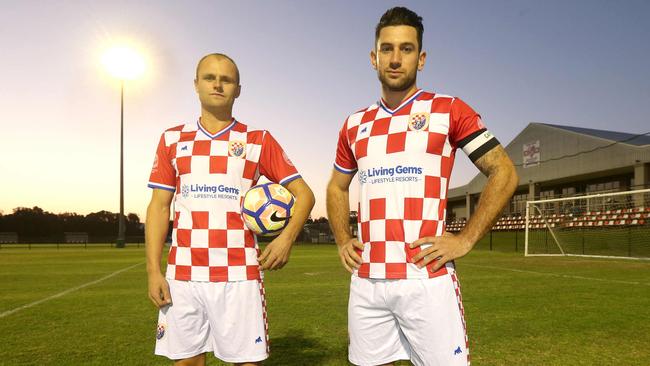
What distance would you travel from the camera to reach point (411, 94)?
2.35m

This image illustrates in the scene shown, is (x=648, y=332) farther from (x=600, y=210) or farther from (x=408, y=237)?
(x=600, y=210)

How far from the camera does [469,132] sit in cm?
218

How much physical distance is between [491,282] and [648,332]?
4.53m

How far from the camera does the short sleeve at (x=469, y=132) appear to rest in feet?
7.08

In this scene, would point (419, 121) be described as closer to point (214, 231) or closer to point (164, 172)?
point (214, 231)

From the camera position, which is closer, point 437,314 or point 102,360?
point 437,314

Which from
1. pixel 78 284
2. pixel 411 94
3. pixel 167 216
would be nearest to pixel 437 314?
pixel 411 94

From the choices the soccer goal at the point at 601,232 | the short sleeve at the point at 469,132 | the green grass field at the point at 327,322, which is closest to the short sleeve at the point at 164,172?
the short sleeve at the point at 469,132

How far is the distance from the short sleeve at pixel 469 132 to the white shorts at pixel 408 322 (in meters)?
0.58

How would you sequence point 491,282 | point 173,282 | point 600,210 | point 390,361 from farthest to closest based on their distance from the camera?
point 600,210 → point 491,282 → point 173,282 → point 390,361

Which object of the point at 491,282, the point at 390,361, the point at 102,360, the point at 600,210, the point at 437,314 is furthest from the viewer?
the point at 600,210

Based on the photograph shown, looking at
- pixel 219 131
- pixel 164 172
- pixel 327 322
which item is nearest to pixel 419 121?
pixel 219 131

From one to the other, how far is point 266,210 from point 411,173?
82cm

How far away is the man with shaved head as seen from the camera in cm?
256
